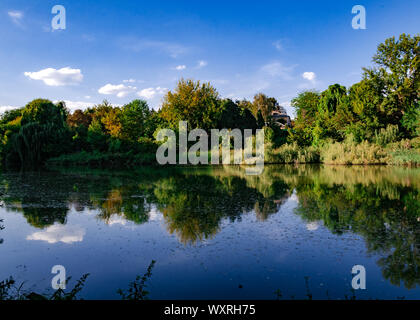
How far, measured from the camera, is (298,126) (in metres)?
36.6

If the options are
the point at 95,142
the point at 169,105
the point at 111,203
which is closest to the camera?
the point at 111,203

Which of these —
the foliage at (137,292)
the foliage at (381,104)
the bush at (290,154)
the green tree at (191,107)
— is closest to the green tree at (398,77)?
the foliage at (381,104)

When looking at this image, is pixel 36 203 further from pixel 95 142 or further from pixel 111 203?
pixel 95 142

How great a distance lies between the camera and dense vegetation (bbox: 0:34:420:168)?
28595mm

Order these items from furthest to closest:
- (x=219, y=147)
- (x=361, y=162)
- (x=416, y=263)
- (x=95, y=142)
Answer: (x=95, y=142) < (x=219, y=147) < (x=361, y=162) < (x=416, y=263)

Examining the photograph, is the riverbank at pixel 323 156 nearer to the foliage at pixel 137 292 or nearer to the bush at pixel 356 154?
the bush at pixel 356 154

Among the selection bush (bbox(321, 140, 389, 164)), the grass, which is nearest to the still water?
bush (bbox(321, 140, 389, 164))

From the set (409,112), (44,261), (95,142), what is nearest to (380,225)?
(44,261)

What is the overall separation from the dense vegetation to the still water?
18.8m

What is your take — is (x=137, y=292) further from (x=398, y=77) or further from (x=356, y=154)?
(x=398, y=77)

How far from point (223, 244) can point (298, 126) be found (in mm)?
32606

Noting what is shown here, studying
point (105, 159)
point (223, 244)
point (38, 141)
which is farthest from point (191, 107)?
point (223, 244)

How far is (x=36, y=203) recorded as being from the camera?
35.6 ft
